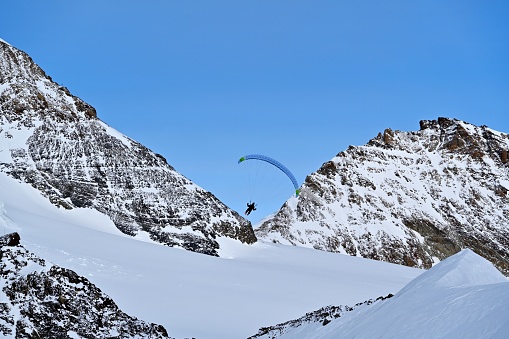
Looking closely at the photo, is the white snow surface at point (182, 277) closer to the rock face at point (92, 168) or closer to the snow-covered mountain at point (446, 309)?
the rock face at point (92, 168)

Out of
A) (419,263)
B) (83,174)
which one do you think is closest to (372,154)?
(419,263)

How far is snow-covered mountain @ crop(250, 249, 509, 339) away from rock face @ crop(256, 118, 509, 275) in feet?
247

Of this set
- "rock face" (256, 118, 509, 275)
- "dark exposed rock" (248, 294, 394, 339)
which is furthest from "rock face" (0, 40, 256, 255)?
"rock face" (256, 118, 509, 275)

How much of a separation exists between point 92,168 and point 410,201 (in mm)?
63465

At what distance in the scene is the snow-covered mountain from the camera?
1189cm

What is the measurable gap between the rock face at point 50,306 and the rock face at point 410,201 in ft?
222

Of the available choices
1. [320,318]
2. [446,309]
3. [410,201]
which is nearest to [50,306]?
[320,318]

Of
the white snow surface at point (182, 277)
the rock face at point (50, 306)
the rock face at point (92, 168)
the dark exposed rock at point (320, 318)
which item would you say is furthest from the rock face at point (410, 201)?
the dark exposed rock at point (320, 318)

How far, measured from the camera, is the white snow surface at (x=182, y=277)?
100 ft

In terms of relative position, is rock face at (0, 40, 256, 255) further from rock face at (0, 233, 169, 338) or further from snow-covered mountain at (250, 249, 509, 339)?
snow-covered mountain at (250, 249, 509, 339)

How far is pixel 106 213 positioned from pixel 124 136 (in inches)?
493

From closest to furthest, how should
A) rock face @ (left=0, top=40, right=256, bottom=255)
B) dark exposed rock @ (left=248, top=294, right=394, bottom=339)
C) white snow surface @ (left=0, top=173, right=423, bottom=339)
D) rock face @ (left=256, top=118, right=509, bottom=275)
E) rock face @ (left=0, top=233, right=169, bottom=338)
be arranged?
1. dark exposed rock @ (left=248, top=294, right=394, bottom=339)
2. rock face @ (left=0, top=233, right=169, bottom=338)
3. white snow surface @ (left=0, top=173, right=423, bottom=339)
4. rock face @ (left=0, top=40, right=256, bottom=255)
5. rock face @ (left=256, top=118, right=509, bottom=275)

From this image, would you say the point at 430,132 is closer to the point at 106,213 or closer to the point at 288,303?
the point at 106,213

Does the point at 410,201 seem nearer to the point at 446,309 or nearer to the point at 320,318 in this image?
the point at 320,318
